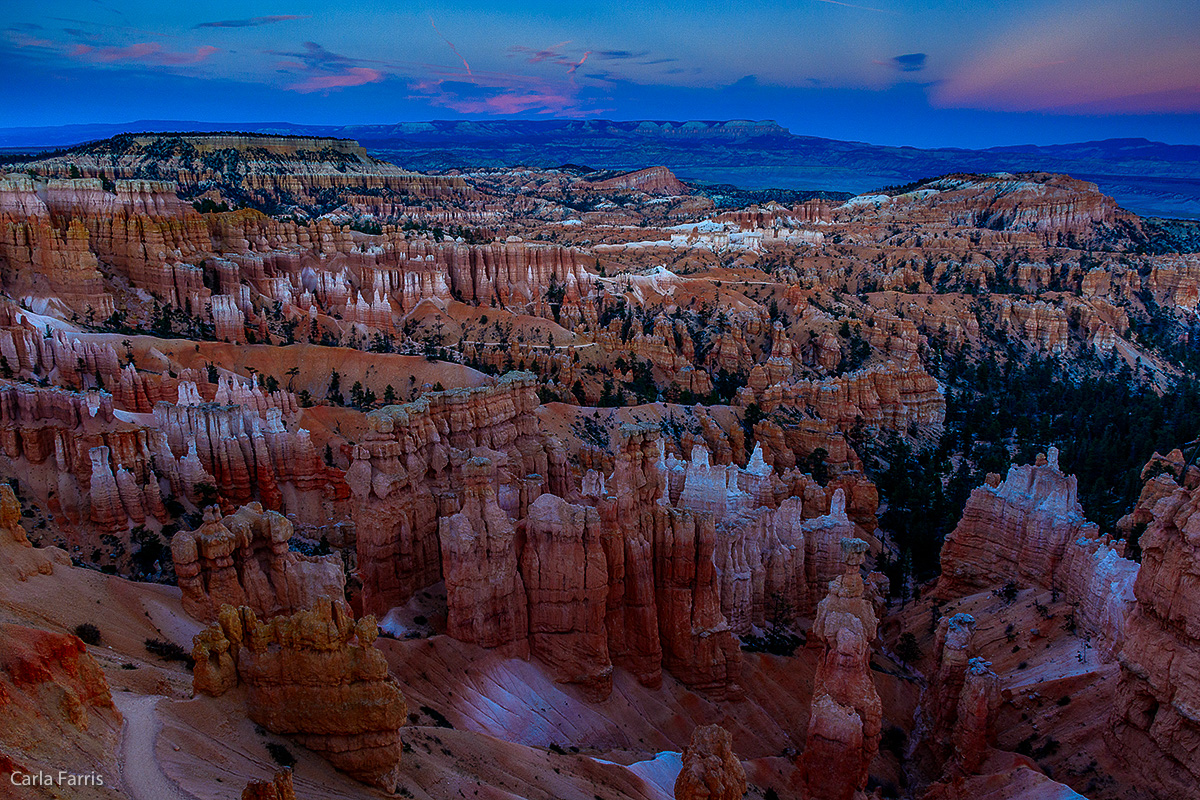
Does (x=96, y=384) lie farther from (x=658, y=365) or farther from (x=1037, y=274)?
(x=1037, y=274)

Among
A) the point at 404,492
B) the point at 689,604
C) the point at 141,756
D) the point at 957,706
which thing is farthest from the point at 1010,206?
the point at 141,756

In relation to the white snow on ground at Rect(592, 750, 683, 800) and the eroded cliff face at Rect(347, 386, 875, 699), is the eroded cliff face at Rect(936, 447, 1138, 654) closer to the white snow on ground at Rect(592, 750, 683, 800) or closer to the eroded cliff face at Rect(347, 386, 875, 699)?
the eroded cliff face at Rect(347, 386, 875, 699)

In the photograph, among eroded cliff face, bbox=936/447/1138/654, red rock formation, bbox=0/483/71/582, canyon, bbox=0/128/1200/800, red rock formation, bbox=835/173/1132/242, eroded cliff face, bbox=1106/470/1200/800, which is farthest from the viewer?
red rock formation, bbox=835/173/1132/242

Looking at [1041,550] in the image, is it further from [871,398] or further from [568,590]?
[871,398]

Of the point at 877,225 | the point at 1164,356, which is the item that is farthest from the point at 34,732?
the point at 877,225

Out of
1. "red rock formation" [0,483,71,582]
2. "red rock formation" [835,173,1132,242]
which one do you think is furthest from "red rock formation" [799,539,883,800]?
"red rock formation" [835,173,1132,242]

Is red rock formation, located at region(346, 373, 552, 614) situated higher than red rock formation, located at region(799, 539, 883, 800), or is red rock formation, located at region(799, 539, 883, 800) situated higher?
red rock formation, located at region(346, 373, 552, 614)
